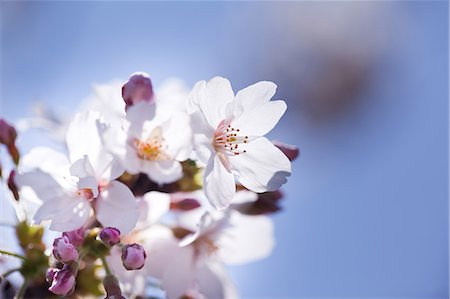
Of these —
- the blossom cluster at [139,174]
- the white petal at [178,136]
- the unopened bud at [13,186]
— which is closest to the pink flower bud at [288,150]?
the blossom cluster at [139,174]

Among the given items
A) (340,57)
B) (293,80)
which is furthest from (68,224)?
(340,57)

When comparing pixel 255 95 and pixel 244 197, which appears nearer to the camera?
pixel 255 95

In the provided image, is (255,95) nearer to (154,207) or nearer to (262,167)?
(262,167)

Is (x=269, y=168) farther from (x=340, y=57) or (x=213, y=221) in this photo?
(x=340, y=57)

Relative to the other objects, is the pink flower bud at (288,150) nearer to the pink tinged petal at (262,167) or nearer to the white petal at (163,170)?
the pink tinged petal at (262,167)

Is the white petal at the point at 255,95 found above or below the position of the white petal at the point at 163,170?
above

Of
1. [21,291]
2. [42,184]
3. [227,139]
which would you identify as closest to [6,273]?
[21,291]

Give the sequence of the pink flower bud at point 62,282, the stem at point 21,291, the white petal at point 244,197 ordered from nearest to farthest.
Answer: the pink flower bud at point 62,282
the stem at point 21,291
the white petal at point 244,197
